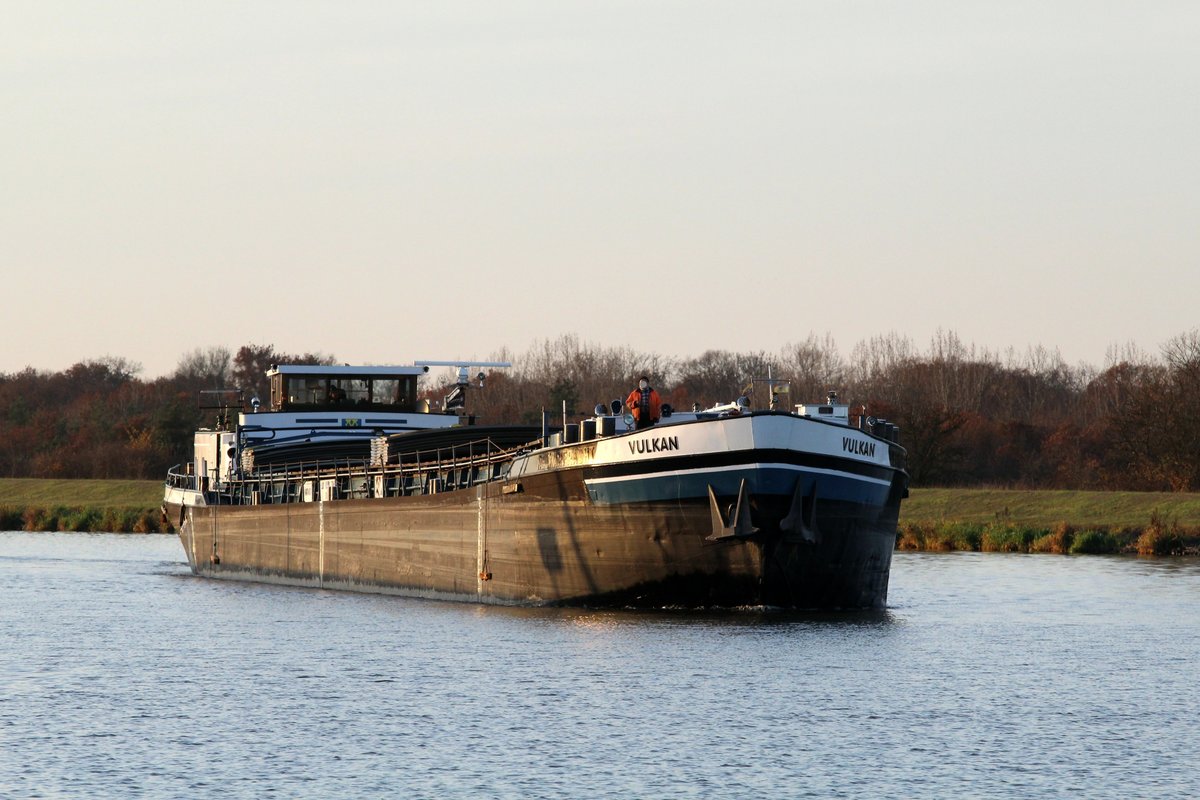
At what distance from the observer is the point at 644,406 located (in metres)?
32.9

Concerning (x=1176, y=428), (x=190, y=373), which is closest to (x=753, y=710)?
(x=1176, y=428)

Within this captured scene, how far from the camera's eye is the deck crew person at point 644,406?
3288 centimetres

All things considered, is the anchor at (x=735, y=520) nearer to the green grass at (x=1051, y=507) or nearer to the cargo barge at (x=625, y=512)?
the cargo barge at (x=625, y=512)

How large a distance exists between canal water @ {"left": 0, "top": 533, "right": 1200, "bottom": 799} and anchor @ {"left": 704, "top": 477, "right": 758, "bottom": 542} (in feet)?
5.30

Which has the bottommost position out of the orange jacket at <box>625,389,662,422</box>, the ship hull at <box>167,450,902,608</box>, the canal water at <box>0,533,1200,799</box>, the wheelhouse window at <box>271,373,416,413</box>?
the canal water at <box>0,533,1200,799</box>

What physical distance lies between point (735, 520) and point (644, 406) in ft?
12.1

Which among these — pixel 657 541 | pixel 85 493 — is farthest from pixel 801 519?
pixel 85 493

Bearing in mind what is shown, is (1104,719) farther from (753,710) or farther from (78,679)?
(78,679)

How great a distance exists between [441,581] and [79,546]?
99.5 feet

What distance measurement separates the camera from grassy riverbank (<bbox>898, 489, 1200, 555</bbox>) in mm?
54875

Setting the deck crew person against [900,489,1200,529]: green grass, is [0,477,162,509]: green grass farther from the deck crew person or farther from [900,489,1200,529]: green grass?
the deck crew person

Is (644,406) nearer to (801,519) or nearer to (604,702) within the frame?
(801,519)

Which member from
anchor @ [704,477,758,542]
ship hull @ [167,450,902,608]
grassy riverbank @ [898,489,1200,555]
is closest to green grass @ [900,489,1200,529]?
grassy riverbank @ [898,489,1200,555]

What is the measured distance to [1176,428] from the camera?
72750 mm
